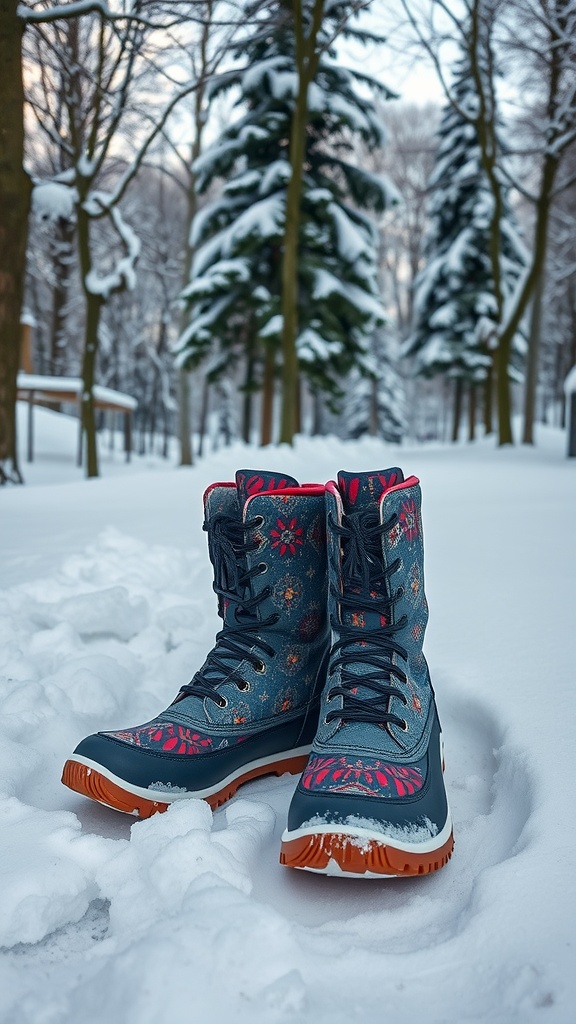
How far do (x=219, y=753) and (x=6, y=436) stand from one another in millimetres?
5194

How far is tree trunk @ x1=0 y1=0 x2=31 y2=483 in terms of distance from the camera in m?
5.03

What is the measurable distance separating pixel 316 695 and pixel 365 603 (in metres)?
0.26

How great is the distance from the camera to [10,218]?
5352mm

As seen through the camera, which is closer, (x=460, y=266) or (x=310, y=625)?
(x=310, y=625)

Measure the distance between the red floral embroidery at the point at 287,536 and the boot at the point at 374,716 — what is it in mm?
86

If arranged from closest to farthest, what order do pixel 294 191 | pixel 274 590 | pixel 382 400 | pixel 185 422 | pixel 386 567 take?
pixel 386 567 → pixel 274 590 → pixel 294 191 → pixel 185 422 → pixel 382 400

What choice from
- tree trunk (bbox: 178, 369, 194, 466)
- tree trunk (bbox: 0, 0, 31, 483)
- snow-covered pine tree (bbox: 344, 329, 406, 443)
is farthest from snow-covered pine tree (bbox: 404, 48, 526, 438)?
tree trunk (bbox: 0, 0, 31, 483)

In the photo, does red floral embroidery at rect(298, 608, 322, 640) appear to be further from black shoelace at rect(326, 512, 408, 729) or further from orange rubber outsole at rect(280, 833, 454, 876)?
orange rubber outsole at rect(280, 833, 454, 876)

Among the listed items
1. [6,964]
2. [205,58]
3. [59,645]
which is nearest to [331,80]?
[205,58]

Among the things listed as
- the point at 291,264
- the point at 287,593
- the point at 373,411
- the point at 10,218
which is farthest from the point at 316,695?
the point at 373,411

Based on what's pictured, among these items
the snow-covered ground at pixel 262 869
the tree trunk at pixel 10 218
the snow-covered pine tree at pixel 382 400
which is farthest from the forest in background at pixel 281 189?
the snow-covered pine tree at pixel 382 400

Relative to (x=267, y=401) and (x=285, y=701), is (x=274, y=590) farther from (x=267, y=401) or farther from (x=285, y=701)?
(x=267, y=401)

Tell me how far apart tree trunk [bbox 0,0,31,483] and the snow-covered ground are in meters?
4.01

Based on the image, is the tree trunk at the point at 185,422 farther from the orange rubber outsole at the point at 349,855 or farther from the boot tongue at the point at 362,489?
the orange rubber outsole at the point at 349,855
